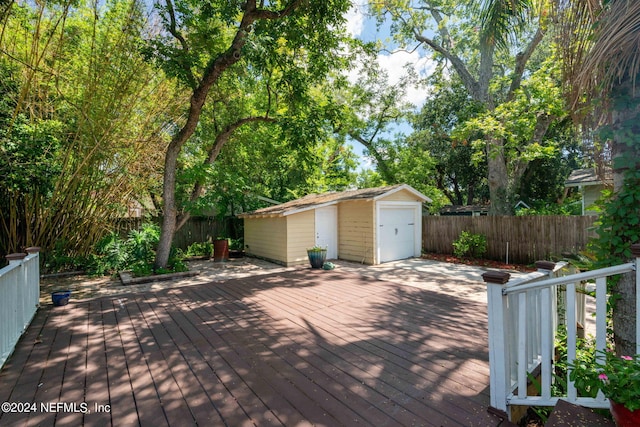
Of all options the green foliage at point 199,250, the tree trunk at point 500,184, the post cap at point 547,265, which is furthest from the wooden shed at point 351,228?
the post cap at point 547,265

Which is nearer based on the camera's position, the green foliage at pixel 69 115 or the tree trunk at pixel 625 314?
the tree trunk at pixel 625 314

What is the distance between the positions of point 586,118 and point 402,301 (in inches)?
129

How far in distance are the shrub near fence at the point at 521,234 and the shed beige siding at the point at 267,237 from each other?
5.08m

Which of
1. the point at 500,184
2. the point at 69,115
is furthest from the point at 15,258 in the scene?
the point at 500,184

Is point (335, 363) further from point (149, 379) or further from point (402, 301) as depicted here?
point (402, 301)

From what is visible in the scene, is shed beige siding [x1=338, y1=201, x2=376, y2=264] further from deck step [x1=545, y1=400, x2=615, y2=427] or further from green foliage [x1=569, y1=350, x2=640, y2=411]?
green foliage [x1=569, y1=350, x2=640, y2=411]

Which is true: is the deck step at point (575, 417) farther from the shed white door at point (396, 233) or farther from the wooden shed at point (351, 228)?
the shed white door at point (396, 233)

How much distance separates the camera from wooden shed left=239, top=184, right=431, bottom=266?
337 inches

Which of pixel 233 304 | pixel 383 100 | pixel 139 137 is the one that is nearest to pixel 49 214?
pixel 139 137

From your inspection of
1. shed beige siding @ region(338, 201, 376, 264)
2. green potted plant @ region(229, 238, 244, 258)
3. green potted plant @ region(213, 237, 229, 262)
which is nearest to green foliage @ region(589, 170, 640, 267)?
shed beige siding @ region(338, 201, 376, 264)

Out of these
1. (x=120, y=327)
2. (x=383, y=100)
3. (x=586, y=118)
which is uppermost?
(x=383, y=100)

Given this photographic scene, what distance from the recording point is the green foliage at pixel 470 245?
8.68 meters

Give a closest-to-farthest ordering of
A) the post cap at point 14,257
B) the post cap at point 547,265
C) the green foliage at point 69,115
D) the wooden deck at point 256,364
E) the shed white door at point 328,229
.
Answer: the wooden deck at point 256,364, the post cap at point 547,265, the post cap at point 14,257, the green foliage at point 69,115, the shed white door at point 328,229

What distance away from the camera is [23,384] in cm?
246
